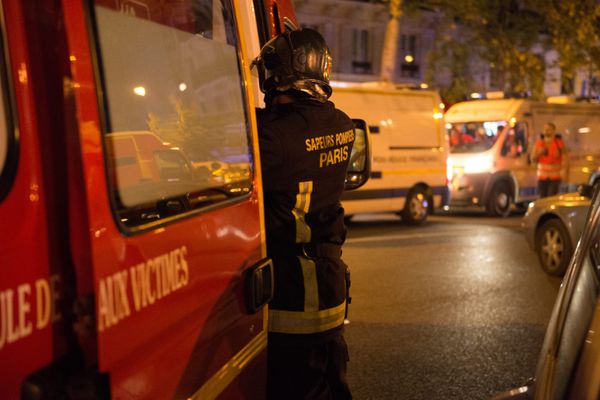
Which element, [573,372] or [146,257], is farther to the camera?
[573,372]

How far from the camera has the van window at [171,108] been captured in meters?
1.68

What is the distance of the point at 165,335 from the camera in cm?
177

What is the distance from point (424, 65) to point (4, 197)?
35.1 metres

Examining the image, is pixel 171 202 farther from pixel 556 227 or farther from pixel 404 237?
pixel 404 237

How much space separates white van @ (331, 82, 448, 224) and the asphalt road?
185 cm

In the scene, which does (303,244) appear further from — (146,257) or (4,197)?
(4,197)

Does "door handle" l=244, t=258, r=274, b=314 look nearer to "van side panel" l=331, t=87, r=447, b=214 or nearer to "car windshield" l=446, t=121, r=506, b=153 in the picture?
"van side panel" l=331, t=87, r=447, b=214

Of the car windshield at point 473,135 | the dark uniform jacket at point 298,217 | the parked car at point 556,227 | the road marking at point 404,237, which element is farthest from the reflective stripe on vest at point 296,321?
the car windshield at point 473,135

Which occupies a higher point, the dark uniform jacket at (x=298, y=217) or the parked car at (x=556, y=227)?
the dark uniform jacket at (x=298, y=217)

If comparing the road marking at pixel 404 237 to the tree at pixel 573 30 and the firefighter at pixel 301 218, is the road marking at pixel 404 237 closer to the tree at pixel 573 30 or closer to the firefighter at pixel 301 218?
the firefighter at pixel 301 218

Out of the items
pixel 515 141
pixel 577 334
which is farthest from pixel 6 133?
pixel 515 141

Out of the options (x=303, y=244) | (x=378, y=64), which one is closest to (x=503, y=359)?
(x=303, y=244)

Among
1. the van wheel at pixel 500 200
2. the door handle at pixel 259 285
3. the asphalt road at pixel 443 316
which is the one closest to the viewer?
the door handle at pixel 259 285

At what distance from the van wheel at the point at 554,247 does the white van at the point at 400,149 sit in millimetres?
4244
